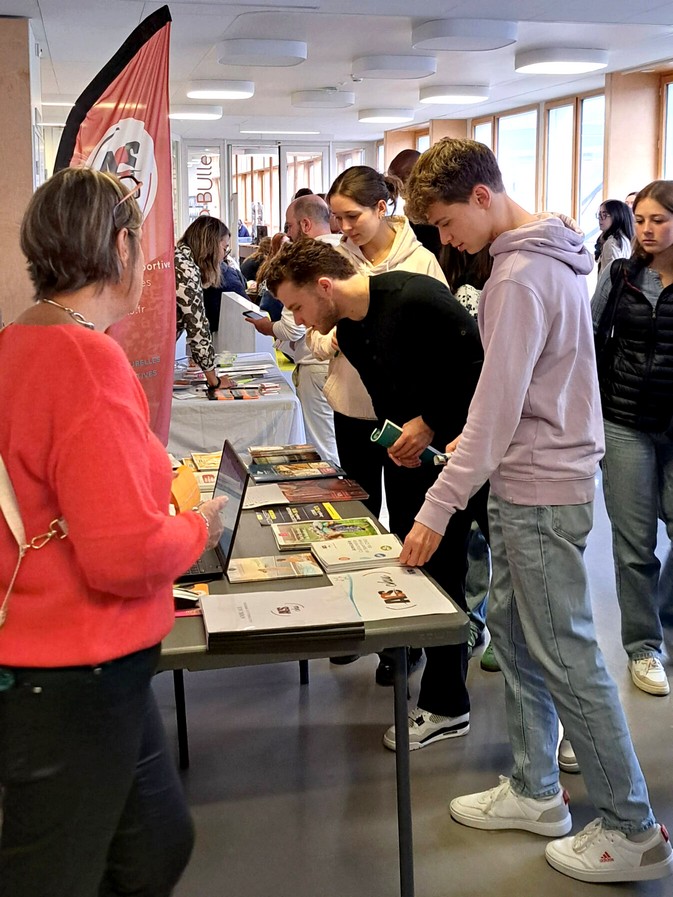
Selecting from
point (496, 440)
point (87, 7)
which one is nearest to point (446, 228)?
point (496, 440)

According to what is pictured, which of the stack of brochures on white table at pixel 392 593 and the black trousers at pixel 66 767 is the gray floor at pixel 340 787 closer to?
the stack of brochures on white table at pixel 392 593

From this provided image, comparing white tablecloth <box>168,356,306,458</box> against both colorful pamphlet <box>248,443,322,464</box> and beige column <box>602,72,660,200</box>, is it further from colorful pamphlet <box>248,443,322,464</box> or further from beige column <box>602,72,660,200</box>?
beige column <box>602,72,660,200</box>

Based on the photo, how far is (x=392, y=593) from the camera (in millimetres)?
1854

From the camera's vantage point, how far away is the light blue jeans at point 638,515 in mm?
2928

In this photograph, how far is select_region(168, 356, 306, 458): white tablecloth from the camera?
163 inches

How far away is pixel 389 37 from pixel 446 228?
6.52 metres

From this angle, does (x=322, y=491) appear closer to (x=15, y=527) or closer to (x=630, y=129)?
(x=15, y=527)

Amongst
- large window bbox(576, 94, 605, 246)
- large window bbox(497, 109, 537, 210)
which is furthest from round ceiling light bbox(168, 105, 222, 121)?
large window bbox(576, 94, 605, 246)

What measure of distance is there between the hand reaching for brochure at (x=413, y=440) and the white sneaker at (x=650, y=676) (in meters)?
1.15

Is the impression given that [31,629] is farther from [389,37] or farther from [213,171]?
[213,171]

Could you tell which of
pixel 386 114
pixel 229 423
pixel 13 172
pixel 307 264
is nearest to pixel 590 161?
pixel 386 114

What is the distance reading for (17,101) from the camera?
5.52m

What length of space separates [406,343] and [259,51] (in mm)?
5753

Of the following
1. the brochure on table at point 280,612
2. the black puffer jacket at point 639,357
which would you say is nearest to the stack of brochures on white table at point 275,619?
the brochure on table at point 280,612
